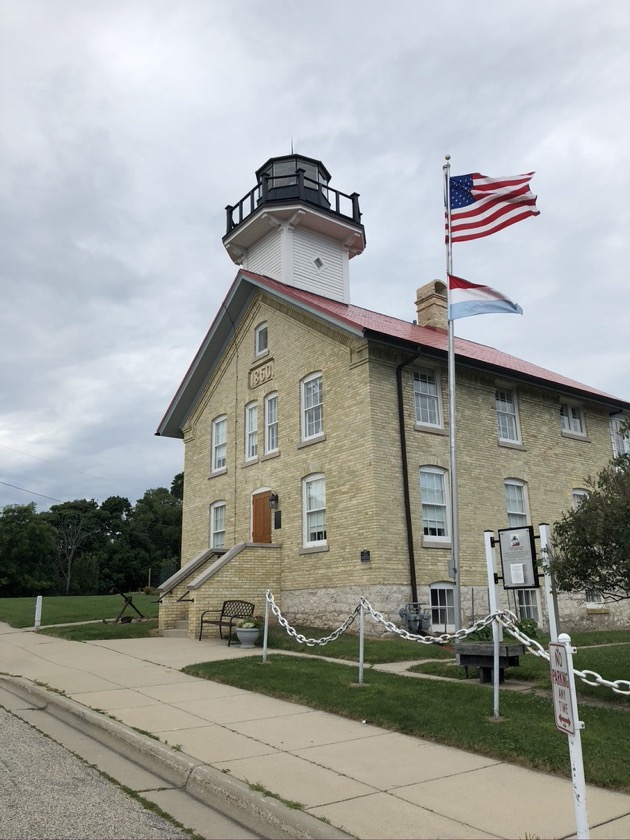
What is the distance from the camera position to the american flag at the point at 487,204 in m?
14.7

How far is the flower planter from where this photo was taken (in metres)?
14.7

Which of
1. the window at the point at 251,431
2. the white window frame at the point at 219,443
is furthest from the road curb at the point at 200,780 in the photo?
the white window frame at the point at 219,443

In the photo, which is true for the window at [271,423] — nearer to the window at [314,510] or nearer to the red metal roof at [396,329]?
the window at [314,510]

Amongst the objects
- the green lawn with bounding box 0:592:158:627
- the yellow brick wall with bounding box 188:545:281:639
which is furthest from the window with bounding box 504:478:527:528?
the green lawn with bounding box 0:592:158:627

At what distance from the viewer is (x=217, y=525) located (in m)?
23.0

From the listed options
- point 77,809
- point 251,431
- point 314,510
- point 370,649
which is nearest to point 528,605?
point 314,510

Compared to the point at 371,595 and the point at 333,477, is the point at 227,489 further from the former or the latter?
the point at 371,595

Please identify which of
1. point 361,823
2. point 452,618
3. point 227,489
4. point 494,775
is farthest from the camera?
point 227,489

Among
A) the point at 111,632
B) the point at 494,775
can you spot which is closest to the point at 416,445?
the point at 111,632

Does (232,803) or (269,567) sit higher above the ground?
(269,567)

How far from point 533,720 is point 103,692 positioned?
5837 millimetres

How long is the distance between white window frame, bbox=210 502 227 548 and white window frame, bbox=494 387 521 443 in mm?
9182

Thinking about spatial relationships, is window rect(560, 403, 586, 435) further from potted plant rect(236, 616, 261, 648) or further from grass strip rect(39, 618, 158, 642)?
grass strip rect(39, 618, 158, 642)

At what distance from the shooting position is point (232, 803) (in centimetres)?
538
